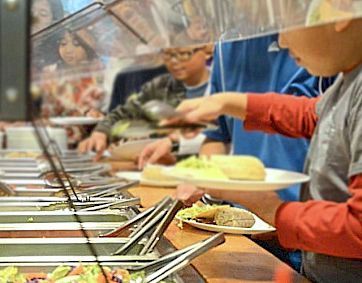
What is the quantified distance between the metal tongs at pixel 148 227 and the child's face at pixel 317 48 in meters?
0.37

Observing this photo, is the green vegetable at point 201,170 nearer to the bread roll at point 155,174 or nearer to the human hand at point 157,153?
the bread roll at point 155,174

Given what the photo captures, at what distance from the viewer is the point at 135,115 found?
7.53 feet

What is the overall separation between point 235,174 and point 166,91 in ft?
2.63

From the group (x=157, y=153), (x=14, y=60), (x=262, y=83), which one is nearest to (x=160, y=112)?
(x=157, y=153)

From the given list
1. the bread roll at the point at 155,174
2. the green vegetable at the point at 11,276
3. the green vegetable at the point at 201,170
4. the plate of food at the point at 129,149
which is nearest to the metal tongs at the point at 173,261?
the green vegetable at the point at 11,276

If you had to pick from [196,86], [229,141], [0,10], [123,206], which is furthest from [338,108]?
[196,86]

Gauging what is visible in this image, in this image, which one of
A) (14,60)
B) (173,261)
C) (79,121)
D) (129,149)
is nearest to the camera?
(14,60)

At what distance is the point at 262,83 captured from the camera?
2.04m

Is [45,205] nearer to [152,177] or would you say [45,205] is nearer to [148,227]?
[148,227]

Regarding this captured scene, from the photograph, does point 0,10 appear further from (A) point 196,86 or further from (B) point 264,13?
(A) point 196,86

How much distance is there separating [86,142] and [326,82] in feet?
3.08

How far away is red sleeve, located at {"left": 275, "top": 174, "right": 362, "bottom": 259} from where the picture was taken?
1.01 m

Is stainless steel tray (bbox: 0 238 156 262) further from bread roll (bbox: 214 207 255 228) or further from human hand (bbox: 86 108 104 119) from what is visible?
human hand (bbox: 86 108 104 119)

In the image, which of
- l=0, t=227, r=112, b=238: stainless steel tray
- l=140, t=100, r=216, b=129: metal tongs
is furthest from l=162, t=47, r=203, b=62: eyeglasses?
l=0, t=227, r=112, b=238: stainless steel tray
